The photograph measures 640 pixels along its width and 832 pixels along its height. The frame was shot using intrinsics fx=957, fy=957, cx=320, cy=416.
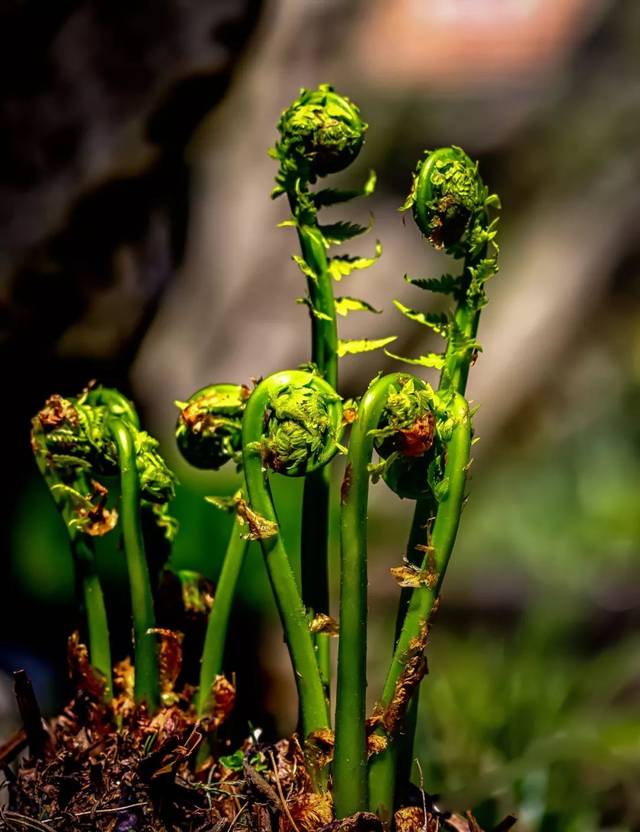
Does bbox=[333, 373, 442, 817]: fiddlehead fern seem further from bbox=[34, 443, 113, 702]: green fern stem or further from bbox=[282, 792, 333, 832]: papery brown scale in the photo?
bbox=[34, 443, 113, 702]: green fern stem

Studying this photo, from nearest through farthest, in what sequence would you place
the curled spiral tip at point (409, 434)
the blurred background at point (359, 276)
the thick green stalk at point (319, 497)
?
the curled spiral tip at point (409, 434), the thick green stalk at point (319, 497), the blurred background at point (359, 276)

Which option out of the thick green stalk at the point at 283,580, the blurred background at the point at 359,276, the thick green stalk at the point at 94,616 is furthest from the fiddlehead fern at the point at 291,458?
the blurred background at the point at 359,276

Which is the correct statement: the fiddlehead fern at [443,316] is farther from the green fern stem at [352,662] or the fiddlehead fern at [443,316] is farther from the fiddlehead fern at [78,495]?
the fiddlehead fern at [78,495]

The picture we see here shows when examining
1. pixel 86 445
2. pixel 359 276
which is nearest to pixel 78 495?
pixel 86 445

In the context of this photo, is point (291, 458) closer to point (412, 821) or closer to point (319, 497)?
point (319, 497)

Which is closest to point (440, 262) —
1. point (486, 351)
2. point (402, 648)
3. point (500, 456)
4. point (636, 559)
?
point (486, 351)
